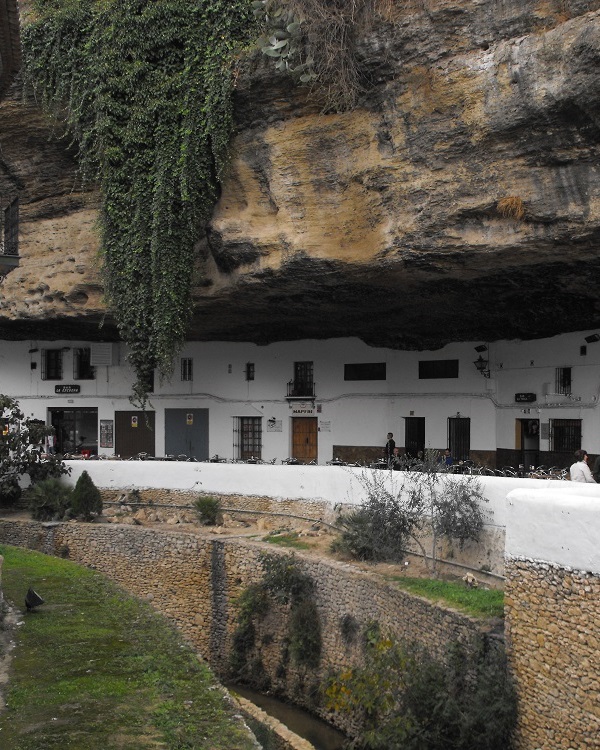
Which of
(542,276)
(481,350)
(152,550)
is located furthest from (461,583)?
(481,350)

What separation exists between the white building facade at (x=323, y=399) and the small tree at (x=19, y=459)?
8.86 ft

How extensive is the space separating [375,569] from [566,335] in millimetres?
8957

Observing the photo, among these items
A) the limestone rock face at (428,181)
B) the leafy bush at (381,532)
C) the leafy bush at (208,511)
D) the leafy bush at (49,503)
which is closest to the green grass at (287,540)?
the leafy bush at (381,532)

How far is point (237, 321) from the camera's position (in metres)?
23.1

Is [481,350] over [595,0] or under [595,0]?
under

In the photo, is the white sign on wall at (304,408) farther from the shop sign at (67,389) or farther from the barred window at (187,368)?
the shop sign at (67,389)

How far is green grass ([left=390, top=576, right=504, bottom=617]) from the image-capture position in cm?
1153

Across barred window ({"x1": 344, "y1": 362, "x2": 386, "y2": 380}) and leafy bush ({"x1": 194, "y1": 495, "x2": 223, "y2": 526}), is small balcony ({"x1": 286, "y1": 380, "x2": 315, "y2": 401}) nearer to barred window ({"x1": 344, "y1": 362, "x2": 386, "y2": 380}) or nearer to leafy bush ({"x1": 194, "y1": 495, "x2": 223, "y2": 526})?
barred window ({"x1": 344, "y1": 362, "x2": 386, "y2": 380})

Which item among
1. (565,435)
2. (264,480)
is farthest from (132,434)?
(565,435)

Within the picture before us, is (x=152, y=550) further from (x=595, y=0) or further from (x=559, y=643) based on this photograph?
(x=595, y=0)

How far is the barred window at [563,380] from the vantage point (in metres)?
20.6

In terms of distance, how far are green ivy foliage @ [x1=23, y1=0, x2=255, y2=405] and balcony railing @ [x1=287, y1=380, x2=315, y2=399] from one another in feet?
19.4

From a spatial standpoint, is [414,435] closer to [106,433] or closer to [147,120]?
[106,433]

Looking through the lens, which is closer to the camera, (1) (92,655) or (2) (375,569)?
(1) (92,655)
